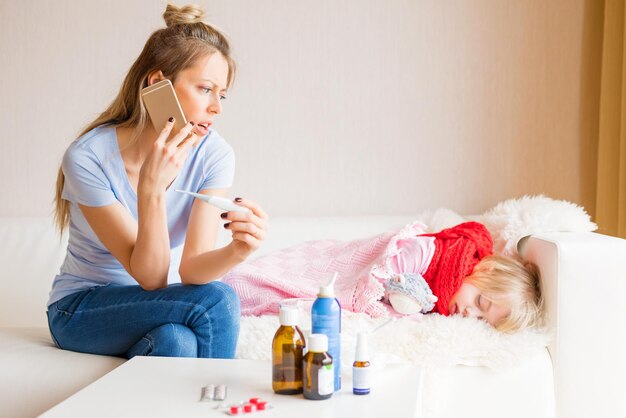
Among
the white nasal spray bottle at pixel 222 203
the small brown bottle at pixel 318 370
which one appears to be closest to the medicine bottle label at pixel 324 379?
the small brown bottle at pixel 318 370

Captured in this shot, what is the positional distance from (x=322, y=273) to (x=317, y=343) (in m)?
1.09

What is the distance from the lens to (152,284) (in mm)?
1654

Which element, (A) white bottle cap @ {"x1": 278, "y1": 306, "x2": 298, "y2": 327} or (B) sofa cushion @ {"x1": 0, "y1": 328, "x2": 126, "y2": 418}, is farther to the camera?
(B) sofa cushion @ {"x1": 0, "y1": 328, "x2": 126, "y2": 418}

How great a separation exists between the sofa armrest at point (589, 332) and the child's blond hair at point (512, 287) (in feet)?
0.27

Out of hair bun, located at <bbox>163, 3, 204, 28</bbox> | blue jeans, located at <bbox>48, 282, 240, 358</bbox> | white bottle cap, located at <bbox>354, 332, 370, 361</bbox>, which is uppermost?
hair bun, located at <bbox>163, 3, 204, 28</bbox>

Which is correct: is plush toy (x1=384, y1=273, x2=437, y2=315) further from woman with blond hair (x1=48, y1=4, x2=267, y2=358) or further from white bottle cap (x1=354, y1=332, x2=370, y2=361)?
white bottle cap (x1=354, y1=332, x2=370, y2=361)

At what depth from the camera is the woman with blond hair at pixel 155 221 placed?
62.3 inches

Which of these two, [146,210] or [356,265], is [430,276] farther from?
[146,210]

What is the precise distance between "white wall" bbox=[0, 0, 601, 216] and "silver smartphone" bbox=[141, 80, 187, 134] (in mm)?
1310

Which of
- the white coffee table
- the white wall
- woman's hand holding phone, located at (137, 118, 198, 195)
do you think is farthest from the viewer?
the white wall

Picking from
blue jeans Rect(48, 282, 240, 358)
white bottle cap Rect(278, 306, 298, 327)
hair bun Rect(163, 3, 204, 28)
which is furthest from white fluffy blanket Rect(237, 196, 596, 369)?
hair bun Rect(163, 3, 204, 28)

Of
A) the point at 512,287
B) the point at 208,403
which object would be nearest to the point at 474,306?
the point at 512,287

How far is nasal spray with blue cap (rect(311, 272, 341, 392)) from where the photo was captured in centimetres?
124

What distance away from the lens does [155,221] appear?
1.61 metres
